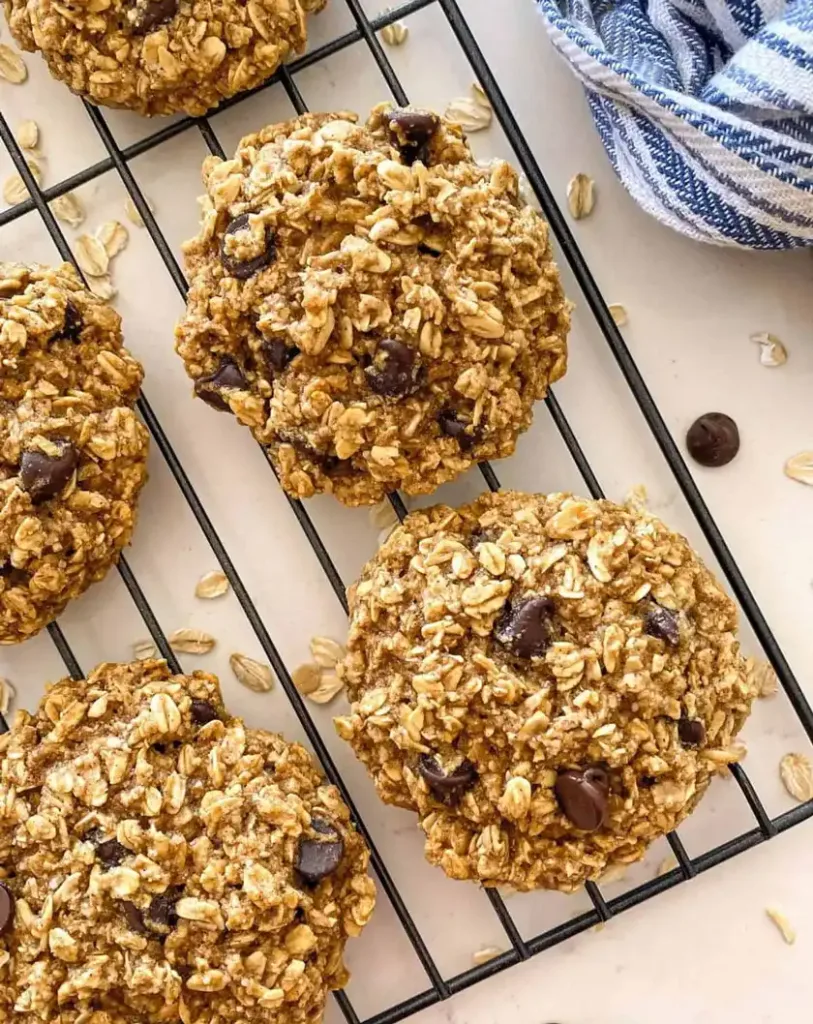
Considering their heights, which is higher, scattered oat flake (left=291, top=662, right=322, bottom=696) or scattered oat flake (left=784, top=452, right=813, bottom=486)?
scattered oat flake (left=291, top=662, right=322, bottom=696)

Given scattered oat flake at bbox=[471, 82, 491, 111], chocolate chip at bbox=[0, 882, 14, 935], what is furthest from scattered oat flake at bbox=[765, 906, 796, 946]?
scattered oat flake at bbox=[471, 82, 491, 111]

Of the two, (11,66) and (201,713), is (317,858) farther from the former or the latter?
(11,66)

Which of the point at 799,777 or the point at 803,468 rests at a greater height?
the point at 803,468

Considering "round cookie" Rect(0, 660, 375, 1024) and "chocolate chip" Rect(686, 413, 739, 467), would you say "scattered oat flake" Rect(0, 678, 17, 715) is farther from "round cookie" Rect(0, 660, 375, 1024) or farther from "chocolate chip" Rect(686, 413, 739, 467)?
"chocolate chip" Rect(686, 413, 739, 467)

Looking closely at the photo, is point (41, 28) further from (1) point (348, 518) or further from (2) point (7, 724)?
(2) point (7, 724)

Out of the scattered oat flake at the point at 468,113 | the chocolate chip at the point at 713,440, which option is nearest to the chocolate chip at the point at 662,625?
the chocolate chip at the point at 713,440

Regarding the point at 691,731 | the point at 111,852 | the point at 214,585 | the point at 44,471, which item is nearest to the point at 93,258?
the point at 44,471
